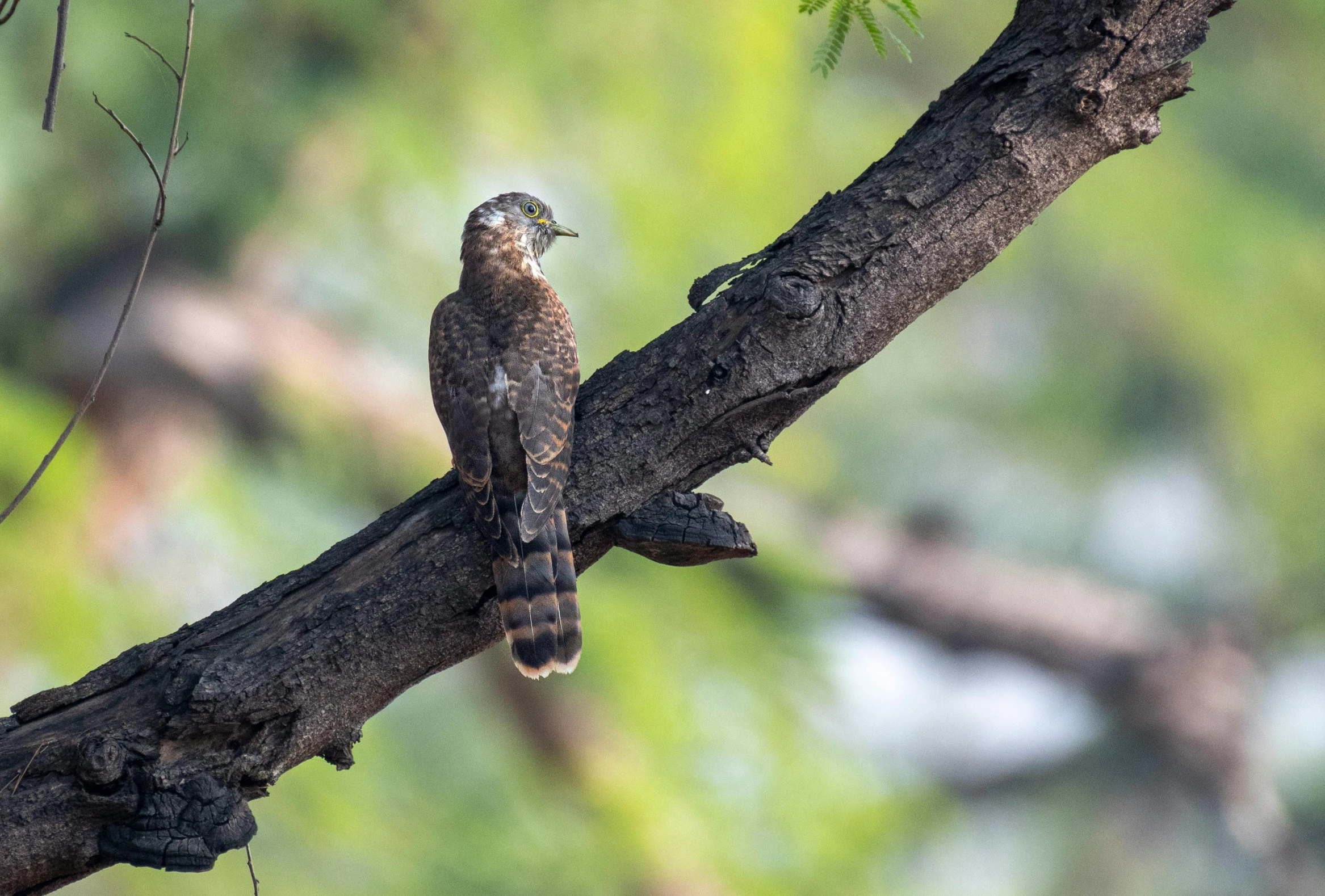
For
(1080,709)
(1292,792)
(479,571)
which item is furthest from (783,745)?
(479,571)

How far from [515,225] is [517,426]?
3.89 feet

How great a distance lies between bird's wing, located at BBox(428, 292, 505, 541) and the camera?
2725 mm

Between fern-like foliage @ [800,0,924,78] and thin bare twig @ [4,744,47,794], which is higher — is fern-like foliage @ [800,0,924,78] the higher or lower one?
the higher one

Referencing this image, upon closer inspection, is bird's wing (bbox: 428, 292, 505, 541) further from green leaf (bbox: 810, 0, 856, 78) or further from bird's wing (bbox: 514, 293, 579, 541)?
green leaf (bbox: 810, 0, 856, 78)

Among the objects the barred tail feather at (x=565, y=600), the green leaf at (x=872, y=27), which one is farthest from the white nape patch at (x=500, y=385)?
the green leaf at (x=872, y=27)

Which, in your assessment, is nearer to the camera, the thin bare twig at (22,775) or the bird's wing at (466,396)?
the thin bare twig at (22,775)

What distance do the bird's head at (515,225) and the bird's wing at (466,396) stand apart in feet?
1.36

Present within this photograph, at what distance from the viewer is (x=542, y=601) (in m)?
2.71

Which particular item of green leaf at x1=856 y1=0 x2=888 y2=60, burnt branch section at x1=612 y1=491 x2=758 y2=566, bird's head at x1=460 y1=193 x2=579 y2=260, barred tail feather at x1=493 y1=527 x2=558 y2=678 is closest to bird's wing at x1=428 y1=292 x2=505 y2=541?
barred tail feather at x1=493 y1=527 x2=558 y2=678

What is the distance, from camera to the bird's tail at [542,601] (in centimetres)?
259

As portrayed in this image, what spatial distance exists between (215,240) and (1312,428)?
6.85 meters

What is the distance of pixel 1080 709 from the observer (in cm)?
830

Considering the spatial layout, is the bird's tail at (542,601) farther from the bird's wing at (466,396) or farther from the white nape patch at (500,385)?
the white nape patch at (500,385)

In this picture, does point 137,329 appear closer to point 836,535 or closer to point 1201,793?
point 836,535
